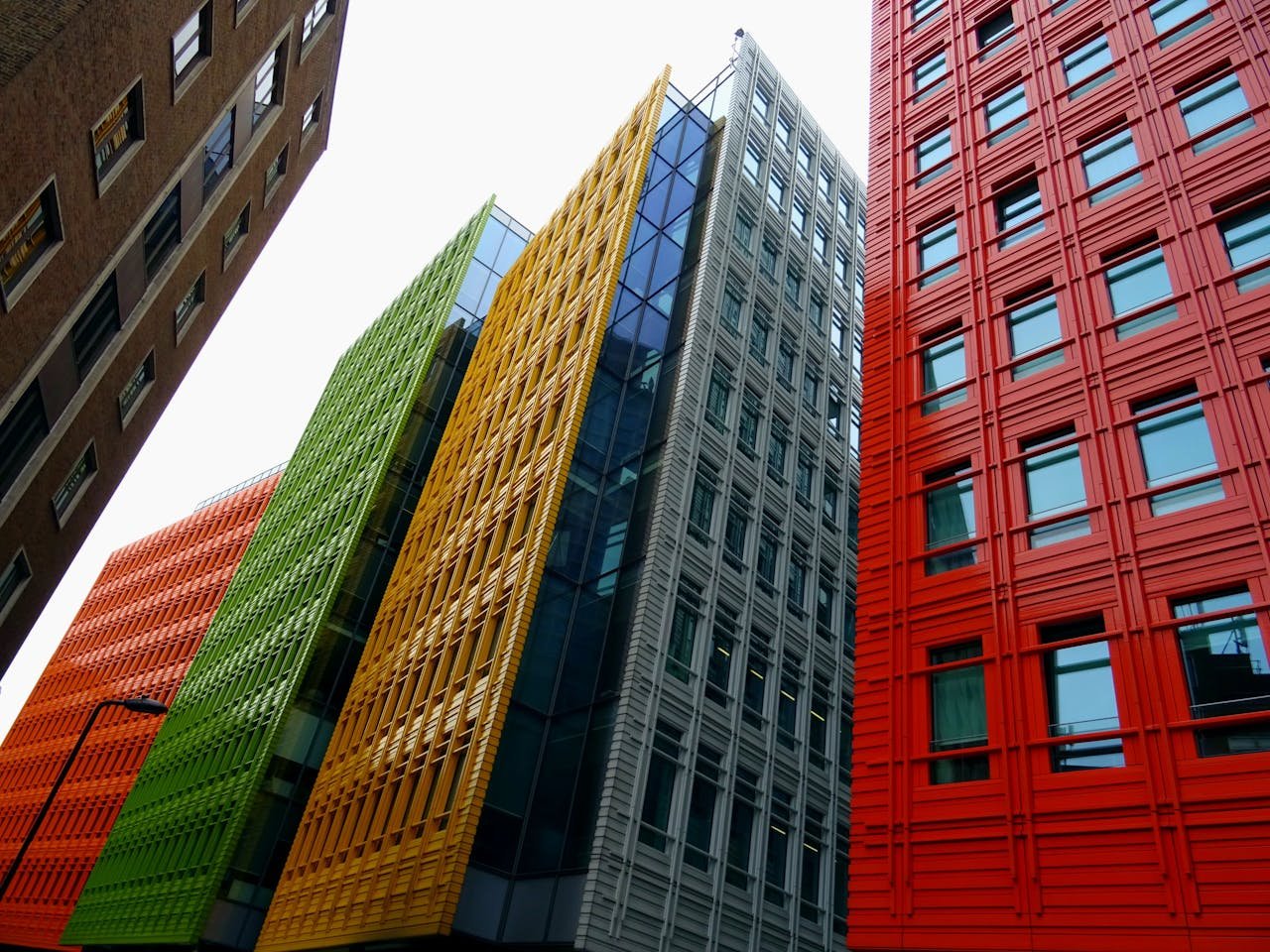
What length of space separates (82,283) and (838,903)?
25.6 metres

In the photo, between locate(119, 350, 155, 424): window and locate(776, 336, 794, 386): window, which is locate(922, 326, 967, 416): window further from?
locate(119, 350, 155, 424): window

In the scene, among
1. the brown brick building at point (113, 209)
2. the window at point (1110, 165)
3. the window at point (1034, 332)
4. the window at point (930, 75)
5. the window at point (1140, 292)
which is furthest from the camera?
the window at point (930, 75)

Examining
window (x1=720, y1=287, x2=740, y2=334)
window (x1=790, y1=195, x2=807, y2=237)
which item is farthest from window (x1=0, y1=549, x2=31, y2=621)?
window (x1=790, y1=195, x2=807, y2=237)

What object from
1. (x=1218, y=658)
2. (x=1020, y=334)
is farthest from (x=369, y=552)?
(x=1218, y=658)

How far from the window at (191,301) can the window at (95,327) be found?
5143 mm

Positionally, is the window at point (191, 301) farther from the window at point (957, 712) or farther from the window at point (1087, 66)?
the window at point (1087, 66)

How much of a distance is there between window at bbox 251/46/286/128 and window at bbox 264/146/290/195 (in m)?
2.84

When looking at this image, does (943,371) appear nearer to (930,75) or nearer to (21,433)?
(930,75)

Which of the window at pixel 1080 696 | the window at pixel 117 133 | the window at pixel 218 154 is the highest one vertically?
the window at pixel 218 154

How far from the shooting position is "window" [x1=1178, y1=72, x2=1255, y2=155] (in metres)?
22.0

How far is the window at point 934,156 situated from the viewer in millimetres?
A: 28859

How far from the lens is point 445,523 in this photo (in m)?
39.2

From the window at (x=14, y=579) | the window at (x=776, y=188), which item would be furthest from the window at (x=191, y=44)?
the window at (x=776, y=188)

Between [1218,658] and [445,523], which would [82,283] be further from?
[1218,658]
